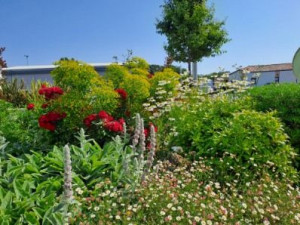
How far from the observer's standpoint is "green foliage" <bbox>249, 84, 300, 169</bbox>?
5.93 m

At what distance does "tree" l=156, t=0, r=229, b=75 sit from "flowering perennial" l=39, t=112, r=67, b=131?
11497 mm

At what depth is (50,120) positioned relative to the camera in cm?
470

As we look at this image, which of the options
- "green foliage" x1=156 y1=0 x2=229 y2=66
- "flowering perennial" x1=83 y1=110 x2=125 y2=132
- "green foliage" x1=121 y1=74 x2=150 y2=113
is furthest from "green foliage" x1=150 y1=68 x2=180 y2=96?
"green foliage" x1=156 y1=0 x2=229 y2=66

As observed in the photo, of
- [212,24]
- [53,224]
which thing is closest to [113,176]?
[53,224]

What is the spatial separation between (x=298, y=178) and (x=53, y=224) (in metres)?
3.67

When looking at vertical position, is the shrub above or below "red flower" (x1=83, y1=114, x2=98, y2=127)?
above

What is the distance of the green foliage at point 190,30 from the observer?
1566cm

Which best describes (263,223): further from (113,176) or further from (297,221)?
(113,176)

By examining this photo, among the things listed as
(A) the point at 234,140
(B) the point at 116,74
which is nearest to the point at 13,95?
(B) the point at 116,74

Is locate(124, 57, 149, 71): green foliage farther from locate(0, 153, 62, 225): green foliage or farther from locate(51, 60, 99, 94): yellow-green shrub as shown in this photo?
locate(0, 153, 62, 225): green foliage

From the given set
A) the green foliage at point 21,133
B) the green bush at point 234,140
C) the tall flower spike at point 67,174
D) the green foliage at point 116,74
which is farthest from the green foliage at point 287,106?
the tall flower spike at point 67,174

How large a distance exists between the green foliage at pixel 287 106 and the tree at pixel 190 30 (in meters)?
9.53

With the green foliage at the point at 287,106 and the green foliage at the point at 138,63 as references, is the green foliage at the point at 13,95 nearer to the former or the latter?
the green foliage at the point at 138,63

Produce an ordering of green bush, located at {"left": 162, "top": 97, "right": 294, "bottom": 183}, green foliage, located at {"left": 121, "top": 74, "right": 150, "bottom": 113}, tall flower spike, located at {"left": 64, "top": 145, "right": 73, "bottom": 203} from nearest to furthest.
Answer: tall flower spike, located at {"left": 64, "top": 145, "right": 73, "bottom": 203}, green bush, located at {"left": 162, "top": 97, "right": 294, "bottom": 183}, green foliage, located at {"left": 121, "top": 74, "right": 150, "bottom": 113}
